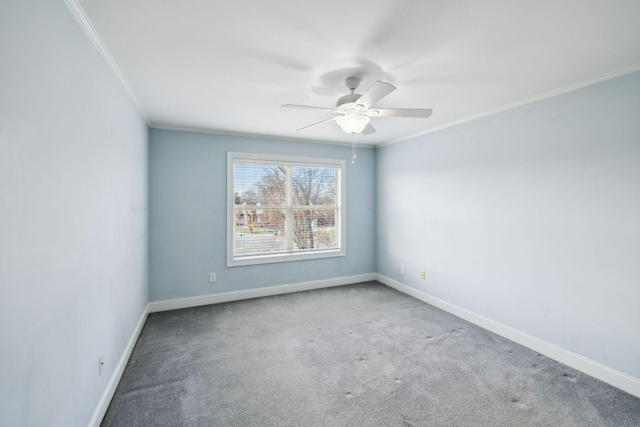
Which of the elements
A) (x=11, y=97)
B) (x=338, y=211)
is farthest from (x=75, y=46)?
(x=338, y=211)

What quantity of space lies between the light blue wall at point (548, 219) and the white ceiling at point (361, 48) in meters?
0.35

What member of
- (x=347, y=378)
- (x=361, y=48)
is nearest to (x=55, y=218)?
(x=361, y=48)

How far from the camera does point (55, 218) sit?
131 centimetres

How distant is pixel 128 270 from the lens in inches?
103

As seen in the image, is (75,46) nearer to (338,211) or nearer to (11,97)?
(11,97)

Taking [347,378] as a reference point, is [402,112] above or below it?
above

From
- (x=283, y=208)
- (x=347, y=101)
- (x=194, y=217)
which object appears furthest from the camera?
(x=283, y=208)

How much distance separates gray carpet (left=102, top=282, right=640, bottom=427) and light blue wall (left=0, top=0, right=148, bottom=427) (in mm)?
504

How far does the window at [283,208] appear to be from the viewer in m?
4.16

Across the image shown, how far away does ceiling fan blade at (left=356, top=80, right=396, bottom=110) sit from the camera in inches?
74.0

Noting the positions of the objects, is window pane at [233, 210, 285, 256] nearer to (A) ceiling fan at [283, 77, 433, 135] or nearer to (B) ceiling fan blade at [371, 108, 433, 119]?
(A) ceiling fan at [283, 77, 433, 135]

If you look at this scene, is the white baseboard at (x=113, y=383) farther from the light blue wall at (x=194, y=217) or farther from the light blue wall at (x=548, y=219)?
the light blue wall at (x=548, y=219)

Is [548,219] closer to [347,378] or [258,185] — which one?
[347,378]

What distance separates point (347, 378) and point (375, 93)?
7.17ft
